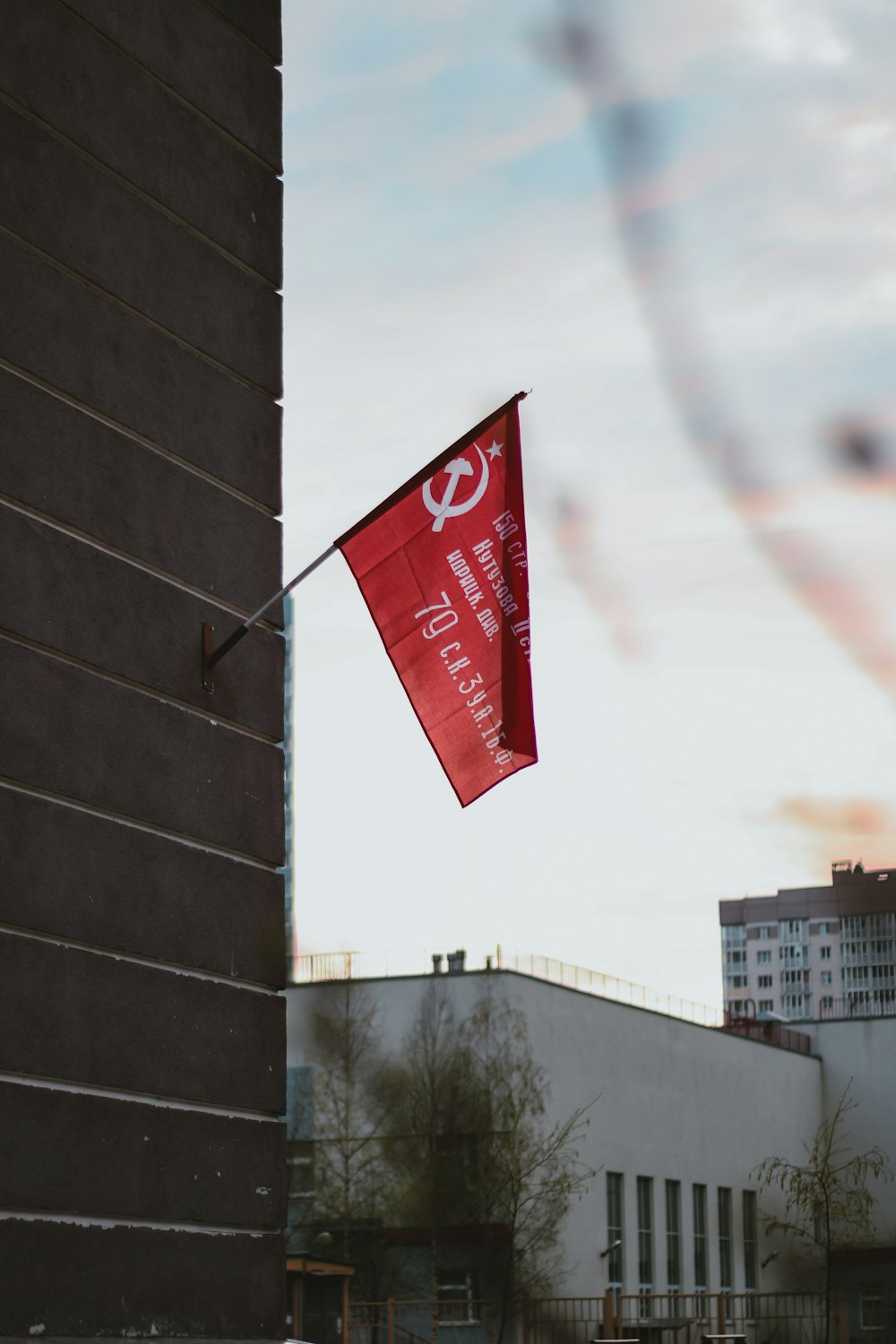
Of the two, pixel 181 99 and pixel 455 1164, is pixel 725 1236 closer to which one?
pixel 455 1164

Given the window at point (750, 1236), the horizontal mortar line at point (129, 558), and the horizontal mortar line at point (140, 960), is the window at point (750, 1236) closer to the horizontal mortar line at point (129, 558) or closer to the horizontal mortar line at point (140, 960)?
the horizontal mortar line at point (140, 960)

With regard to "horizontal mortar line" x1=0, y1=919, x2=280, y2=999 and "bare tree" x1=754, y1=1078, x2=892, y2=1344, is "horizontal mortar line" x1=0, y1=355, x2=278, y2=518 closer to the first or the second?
"horizontal mortar line" x1=0, y1=919, x2=280, y2=999

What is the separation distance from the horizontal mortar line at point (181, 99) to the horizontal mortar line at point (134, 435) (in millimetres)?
2249

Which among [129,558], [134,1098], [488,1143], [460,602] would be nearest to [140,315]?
[129,558]

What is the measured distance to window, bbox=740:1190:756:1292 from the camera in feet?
179

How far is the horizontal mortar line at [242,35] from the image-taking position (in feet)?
38.4

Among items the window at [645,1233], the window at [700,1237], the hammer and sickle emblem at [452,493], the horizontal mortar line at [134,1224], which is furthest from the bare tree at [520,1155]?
the hammer and sickle emblem at [452,493]

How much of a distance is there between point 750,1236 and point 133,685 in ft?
165

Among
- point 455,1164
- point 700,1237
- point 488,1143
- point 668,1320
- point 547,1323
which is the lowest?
point 547,1323

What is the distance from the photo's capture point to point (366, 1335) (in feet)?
137

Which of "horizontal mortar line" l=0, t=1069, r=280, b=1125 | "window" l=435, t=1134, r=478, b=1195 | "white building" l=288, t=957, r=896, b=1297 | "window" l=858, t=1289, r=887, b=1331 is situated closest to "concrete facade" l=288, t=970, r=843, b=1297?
"white building" l=288, t=957, r=896, b=1297

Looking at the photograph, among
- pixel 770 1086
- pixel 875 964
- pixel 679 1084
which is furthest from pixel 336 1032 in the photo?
pixel 875 964

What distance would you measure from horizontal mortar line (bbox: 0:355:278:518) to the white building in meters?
35.7

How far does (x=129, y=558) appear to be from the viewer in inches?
398
